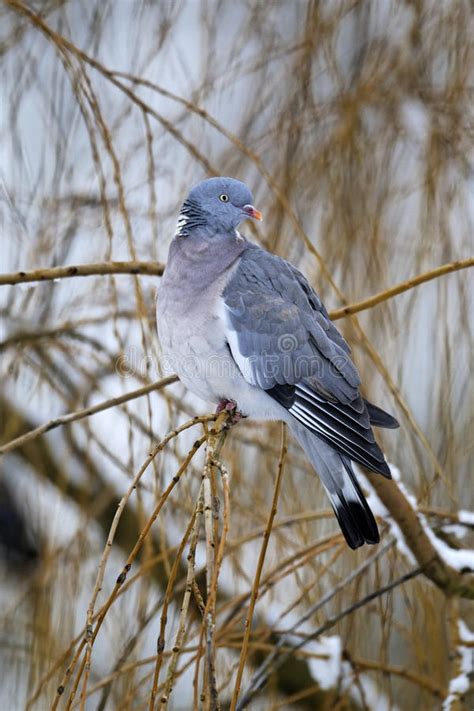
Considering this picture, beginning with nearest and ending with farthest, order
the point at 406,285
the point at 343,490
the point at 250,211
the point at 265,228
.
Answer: the point at 406,285 → the point at 343,490 → the point at 250,211 → the point at 265,228

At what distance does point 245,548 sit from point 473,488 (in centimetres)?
51

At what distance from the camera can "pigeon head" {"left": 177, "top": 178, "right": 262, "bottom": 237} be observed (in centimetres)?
143

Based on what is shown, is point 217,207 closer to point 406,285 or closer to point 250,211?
point 250,211

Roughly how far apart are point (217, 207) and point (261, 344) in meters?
0.25

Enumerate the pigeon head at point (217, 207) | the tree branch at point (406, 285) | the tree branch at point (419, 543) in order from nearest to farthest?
the tree branch at point (406, 285) < the tree branch at point (419, 543) < the pigeon head at point (217, 207)

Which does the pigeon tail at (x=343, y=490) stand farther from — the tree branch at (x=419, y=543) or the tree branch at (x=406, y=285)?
the tree branch at (x=406, y=285)

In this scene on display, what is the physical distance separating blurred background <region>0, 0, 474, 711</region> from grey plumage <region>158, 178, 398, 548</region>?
86mm

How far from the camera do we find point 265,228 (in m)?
1.58

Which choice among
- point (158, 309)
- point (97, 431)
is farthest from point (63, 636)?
point (158, 309)

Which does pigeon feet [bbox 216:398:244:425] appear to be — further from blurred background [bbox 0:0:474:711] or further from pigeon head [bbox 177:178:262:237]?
pigeon head [bbox 177:178:262:237]

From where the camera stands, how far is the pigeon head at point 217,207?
4.68ft

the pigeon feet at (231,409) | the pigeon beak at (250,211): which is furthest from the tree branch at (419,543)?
the pigeon beak at (250,211)

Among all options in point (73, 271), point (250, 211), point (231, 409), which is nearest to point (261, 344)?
point (231, 409)

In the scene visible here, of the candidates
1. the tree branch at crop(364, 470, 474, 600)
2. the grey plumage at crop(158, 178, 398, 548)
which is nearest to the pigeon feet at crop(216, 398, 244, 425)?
the grey plumage at crop(158, 178, 398, 548)
